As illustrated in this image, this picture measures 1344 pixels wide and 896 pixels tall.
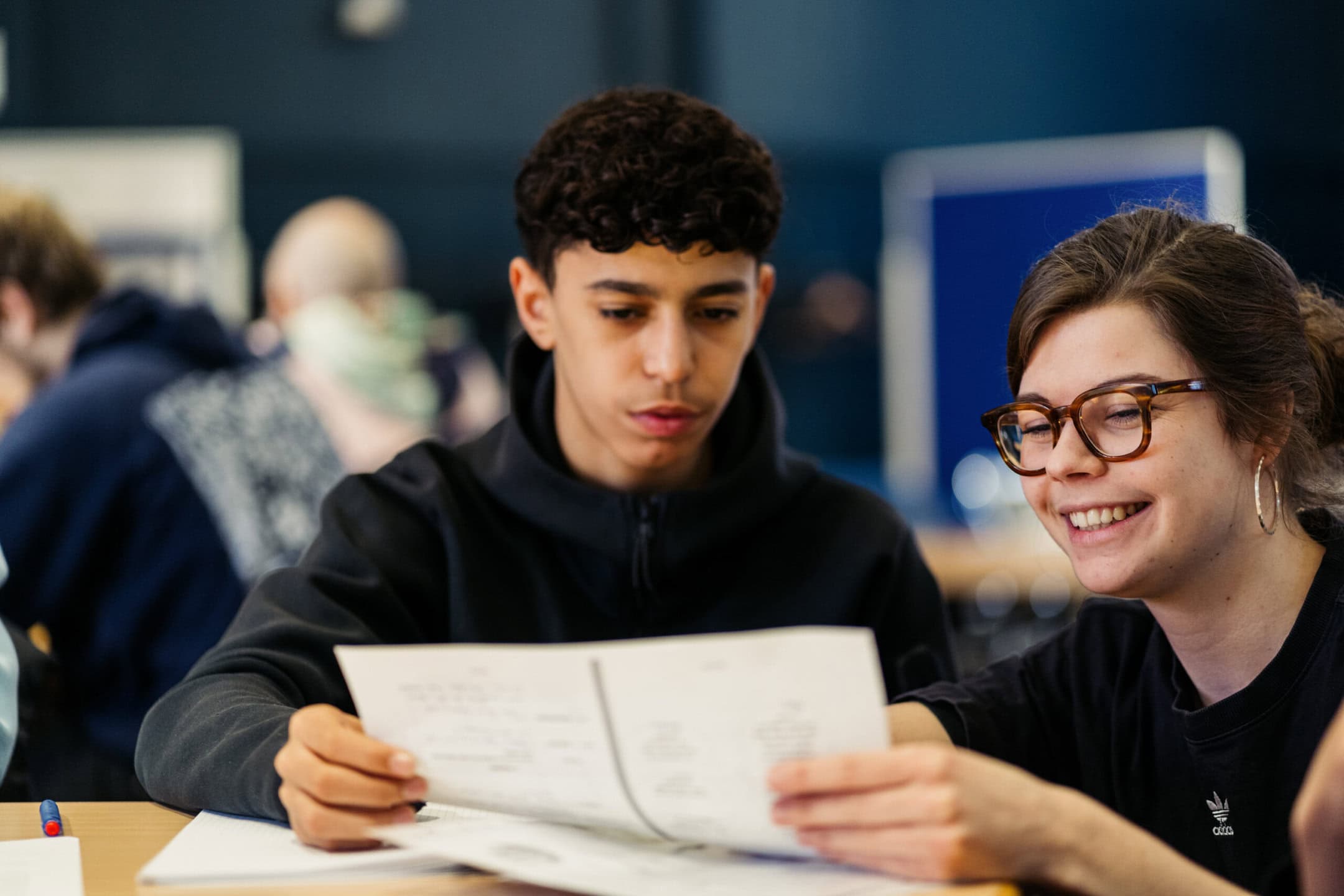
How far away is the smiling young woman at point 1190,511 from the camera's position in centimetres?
119

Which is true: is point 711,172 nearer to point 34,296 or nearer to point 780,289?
point 34,296

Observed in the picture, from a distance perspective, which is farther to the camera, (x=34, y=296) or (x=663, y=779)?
(x=34, y=296)

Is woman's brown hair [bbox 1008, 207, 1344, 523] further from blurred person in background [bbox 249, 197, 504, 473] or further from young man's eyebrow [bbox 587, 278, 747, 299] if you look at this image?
blurred person in background [bbox 249, 197, 504, 473]

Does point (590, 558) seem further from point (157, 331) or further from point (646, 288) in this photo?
point (157, 331)

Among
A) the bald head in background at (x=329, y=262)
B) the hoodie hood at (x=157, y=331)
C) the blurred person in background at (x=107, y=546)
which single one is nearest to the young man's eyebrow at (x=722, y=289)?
the blurred person in background at (x=107, y=546)

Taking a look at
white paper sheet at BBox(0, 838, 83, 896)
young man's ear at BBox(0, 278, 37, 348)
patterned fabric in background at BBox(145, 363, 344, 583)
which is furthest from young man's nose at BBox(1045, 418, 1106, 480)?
young man's ear at BBox(0, 278, 37, 348)

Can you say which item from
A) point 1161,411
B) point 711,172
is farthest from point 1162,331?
point 711,172

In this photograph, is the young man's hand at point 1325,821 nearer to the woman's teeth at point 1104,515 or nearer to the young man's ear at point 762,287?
the woman's teeth at point 1104,515

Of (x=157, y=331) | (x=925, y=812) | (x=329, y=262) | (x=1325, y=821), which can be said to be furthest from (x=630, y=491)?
(x=329, y=262)

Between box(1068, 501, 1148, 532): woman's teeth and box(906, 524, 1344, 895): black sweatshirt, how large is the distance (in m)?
0.16

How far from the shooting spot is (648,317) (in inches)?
62.3

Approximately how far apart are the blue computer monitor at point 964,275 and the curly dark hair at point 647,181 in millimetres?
3525

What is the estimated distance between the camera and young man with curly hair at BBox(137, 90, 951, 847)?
61.4 inches

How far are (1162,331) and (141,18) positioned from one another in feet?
16.2
